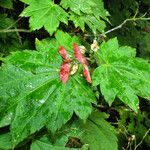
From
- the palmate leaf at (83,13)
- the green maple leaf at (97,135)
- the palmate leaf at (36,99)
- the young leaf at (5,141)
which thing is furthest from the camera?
the palmate leaf at (83,13)

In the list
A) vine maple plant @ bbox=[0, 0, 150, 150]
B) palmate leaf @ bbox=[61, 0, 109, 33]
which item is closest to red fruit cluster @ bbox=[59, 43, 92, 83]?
vine maple plant @ bbox=[0, 0, 150, 150]

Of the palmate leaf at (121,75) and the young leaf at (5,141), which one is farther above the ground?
the palmate leaf at (121,75)

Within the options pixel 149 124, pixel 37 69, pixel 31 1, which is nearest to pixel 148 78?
pixel 37 69

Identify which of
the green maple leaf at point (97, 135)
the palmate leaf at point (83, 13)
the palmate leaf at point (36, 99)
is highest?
the palmate leaf at point (83, 13)

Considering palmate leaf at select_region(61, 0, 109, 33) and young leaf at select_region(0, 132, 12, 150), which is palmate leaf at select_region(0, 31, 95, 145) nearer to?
young leaf at select_region(0, 132, 12, 150)

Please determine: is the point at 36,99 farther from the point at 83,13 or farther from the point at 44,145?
the point at 83,13

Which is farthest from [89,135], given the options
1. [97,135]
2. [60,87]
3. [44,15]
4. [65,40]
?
[44,15]

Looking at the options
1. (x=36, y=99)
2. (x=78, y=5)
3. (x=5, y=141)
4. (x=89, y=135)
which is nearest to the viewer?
(x=36, y=99)

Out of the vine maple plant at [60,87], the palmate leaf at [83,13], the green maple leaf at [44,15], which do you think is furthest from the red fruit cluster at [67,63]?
the palmate leaf at [83,13]

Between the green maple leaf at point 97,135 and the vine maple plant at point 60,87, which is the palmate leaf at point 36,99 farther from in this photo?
the green maple leaf at point 97,135
